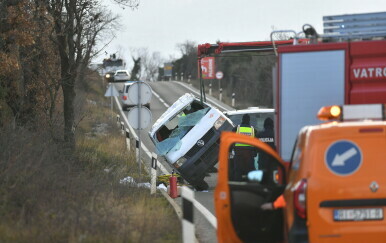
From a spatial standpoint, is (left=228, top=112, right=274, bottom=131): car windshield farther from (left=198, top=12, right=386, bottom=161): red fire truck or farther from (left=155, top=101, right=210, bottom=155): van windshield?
(left=198, top=12, right=386, bottom=161): red fire truck

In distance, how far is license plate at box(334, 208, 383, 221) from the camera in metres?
8.22

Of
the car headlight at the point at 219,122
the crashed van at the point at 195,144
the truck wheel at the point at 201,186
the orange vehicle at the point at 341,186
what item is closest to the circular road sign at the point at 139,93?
the crashed van at the point at 195,144

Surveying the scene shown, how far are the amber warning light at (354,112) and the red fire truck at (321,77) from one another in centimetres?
160

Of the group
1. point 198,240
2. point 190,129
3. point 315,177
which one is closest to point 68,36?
point 190,129

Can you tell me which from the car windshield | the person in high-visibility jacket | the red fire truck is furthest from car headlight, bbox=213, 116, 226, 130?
the red fire truck

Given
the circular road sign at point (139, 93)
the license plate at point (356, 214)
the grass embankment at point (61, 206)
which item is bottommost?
the grass embankment at point (61, 206)

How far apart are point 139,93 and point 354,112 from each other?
12.0 meters

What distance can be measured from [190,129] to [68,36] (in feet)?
19.6

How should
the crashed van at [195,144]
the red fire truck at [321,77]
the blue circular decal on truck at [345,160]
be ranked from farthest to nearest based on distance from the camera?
the crashed van at [195,144], the red fire truck at [321,77], the blue circular decal on truck at [345,160]

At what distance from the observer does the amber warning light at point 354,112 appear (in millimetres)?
8820

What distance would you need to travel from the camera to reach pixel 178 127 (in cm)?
2069

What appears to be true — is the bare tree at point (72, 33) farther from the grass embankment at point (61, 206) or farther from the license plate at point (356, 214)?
the license plate at point (356, 214)

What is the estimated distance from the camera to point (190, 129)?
20.1 meters

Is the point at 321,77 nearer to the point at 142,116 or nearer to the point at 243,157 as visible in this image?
the point at 243,157
